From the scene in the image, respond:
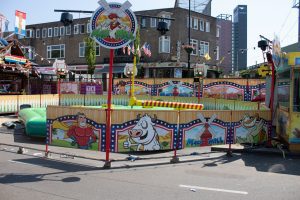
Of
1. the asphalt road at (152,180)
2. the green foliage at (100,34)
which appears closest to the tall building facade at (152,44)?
the green foliage at (100,34)

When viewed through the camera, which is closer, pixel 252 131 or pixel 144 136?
pixel 144 136

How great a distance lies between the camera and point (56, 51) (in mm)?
52531

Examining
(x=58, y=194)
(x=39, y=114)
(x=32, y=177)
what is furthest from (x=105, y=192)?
(x=39, y=114)

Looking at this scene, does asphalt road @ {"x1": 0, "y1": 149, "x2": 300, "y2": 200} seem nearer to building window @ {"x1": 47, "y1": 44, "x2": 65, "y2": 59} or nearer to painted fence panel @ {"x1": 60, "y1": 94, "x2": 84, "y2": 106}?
painted fence panel @ {"x1": 60, "y1": 94, "x2": 84, "y2": 106}

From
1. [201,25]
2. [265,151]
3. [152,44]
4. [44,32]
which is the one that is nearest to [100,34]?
[265,151]

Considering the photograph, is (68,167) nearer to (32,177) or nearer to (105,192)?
(32,177)

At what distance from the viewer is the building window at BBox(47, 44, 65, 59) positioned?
51881 mm

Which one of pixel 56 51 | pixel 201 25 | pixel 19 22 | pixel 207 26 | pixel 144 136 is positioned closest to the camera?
pixel 144 136

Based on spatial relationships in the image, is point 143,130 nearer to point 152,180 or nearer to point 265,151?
point 152,180

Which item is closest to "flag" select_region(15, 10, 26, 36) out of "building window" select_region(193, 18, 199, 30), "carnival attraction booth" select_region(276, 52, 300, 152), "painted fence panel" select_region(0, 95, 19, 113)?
"painted fence panel" select_region(0, 95, 19, 113)

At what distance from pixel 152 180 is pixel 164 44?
119 ft

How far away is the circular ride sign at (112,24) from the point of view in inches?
351

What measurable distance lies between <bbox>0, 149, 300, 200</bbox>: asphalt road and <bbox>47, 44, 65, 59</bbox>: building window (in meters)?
43.7

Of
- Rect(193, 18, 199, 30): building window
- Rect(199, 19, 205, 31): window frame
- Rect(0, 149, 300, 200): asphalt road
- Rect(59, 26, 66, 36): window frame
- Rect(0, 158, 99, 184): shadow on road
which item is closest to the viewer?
Rect(0, 149, 300, 200): asphalt road
